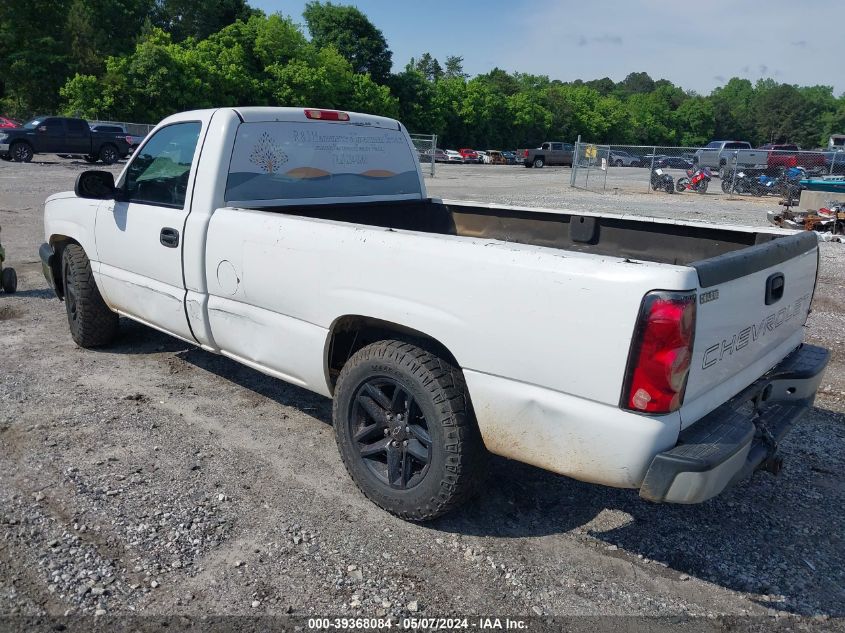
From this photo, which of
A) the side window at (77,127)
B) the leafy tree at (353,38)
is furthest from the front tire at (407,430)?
the leafy tree at (353,38)

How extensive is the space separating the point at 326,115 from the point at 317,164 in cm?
37

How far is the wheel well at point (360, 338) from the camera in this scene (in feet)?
10.5

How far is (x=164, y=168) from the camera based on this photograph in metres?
4.61

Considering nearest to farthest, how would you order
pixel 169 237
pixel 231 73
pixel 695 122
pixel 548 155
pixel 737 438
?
pixel 737 438
pixel 169 237
pixel 231 73
pixel 548 155
pixel 695 122

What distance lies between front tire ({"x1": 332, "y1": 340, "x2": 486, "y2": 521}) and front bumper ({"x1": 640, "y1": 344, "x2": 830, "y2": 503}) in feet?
2.69

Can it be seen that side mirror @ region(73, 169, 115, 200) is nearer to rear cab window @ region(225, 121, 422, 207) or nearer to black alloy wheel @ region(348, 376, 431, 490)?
rear cab window @ region(225, 121, 422, 207)

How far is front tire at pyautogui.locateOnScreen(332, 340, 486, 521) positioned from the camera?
304 centimetres

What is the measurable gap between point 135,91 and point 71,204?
37.6 m

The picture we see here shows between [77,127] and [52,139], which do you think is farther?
[77,127]

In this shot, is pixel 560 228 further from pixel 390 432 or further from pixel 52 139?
pixel 52 139

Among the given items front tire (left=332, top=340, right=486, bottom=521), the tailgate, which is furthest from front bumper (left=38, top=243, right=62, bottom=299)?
the tailgate

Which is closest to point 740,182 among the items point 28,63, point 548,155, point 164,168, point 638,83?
point 164,168

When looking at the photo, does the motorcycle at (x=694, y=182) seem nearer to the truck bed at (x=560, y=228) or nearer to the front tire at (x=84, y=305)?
the truck bed at (x=560, y=228)

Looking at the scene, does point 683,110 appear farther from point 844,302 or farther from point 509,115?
point 844,302
